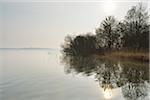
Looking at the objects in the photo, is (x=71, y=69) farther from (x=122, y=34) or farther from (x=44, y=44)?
(x=122, y=34)

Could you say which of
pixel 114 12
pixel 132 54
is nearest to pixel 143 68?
pixel 132 54

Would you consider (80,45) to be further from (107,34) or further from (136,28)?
(136,28)

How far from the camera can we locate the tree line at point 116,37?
2.21 metres

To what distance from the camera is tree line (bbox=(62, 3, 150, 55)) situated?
221 centimetres

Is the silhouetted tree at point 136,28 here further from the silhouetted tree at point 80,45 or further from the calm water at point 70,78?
the silhouetted tree at point 80,45

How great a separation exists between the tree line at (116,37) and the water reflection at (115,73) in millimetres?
118

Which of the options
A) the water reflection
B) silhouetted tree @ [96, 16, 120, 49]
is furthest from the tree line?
the water reflection

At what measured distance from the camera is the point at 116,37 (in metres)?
2.37

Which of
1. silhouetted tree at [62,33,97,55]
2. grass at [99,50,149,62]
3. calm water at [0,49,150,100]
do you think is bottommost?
calm water at [0,49,150,100]

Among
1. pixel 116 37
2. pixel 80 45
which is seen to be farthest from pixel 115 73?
pixel 80 45

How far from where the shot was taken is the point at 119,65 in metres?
2.49

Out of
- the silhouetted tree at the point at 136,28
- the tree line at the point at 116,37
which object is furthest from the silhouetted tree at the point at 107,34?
the silhouetted tree at the point at 136,28

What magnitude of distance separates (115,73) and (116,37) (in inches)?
15.8

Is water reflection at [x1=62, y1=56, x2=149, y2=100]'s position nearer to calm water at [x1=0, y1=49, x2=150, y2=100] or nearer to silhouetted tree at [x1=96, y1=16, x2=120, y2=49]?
calm water at [x1=0, y1=49, x2=150, y2=100]
